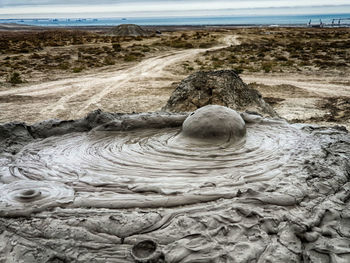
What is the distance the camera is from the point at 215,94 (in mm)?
8539

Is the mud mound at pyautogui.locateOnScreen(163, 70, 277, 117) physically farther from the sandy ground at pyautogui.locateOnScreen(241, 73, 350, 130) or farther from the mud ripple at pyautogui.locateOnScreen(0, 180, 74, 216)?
the mud ripple at pyautogui.locateOnScreen(0, 180, 74, 216)

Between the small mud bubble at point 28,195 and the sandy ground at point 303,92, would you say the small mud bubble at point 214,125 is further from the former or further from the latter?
the sandy ground at point 303,92

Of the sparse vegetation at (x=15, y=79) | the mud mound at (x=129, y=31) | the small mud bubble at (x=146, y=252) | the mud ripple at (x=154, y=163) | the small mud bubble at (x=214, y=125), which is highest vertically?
the mud mound at (x=129, y=31)

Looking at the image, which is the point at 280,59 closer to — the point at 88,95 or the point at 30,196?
the point at 88,95

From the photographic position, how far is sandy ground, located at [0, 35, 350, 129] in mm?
10445

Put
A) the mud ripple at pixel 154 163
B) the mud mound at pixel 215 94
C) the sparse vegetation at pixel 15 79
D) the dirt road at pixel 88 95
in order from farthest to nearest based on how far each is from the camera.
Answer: the sparse vegetation at pixel 15 79 → the dirt road at pixel 88 95 → the mud mound at pixel 215 94 → the mud ripple at pixel 154 163

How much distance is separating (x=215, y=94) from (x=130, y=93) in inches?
209

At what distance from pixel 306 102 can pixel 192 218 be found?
9.82 metres

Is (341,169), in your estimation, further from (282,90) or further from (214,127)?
(282,90)

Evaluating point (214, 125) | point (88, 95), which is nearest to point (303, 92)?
point (88, 95)

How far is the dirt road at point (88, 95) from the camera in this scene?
10594 mm

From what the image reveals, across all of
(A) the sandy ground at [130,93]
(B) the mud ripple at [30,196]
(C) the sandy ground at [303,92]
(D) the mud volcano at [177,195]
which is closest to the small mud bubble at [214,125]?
(D) the mud volcano at [177,195]

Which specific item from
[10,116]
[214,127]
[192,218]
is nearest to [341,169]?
[214,127]

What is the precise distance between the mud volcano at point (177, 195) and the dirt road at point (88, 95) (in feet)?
19.0
